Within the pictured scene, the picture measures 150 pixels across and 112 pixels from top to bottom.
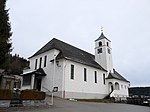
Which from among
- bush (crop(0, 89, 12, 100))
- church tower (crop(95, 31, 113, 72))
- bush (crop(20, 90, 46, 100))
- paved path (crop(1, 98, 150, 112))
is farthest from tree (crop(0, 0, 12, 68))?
church tower (crop(95, 31, 113, 72))

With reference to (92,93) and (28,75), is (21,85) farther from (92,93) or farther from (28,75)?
(92,93)

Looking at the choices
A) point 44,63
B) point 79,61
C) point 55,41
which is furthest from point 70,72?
point 55,41

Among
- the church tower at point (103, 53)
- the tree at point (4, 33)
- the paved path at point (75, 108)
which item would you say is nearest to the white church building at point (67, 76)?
the church tower at point (103, 53)

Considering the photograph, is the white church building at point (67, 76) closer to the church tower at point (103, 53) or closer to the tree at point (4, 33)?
the church tower at point (103, 53)

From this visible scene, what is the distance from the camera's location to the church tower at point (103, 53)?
4077 centimetres

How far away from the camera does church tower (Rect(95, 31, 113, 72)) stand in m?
40.8

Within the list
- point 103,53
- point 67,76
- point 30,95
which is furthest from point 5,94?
point 103,53

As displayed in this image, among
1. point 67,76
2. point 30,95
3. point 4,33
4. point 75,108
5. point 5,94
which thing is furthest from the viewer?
point 67,76

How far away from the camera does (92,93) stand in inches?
1328

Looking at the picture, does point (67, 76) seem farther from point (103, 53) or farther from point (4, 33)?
point (103, 53)

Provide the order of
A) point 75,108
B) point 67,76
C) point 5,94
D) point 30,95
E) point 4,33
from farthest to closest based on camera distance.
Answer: point 67,76 → point 75,108 → point 30,95 → point 4,33 → point 5,94

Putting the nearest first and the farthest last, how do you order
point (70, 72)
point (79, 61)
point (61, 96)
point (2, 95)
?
point (2, 95) < point (61, 96) < point (70, 72) < point (79, 61)

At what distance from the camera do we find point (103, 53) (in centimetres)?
4144

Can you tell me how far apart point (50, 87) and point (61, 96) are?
3.30 meters
